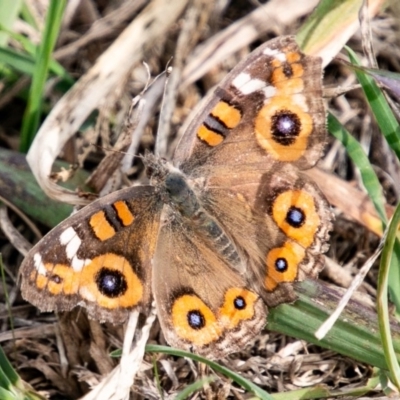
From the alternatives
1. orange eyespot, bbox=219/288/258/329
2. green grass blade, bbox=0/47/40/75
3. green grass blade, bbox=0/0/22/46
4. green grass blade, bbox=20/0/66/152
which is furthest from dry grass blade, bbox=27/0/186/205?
orange eyespot, bbox=219/288/258/329

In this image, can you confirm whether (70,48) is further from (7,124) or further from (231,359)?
(231,359)

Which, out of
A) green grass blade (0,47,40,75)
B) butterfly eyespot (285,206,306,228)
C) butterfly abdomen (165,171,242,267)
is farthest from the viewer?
green grass blade (0,47,40,75)

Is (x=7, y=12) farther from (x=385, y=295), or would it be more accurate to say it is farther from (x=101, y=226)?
(x=385, y=295)

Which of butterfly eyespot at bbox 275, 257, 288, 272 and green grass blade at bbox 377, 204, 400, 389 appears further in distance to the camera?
butterfly eyespot at bbox 275, 257, 288, 272

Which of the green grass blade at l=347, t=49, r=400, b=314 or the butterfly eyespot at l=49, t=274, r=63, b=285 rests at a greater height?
the green grass blade at l=347, t=49, r=400, b=314

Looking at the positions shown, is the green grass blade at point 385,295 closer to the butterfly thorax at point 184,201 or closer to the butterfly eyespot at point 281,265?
the butterfly eyespot at point 281,265

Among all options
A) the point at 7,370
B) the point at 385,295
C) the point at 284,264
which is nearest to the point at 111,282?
the point at 7,370

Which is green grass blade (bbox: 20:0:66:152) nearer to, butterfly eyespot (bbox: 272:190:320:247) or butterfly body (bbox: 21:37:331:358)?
butterfly body (bbox: 21:37:331:358)

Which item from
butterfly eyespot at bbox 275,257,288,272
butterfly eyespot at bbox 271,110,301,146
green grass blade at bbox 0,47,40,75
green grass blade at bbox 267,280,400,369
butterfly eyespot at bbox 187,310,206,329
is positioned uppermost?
butterfly eyespot at bbox 271,110,301,146
